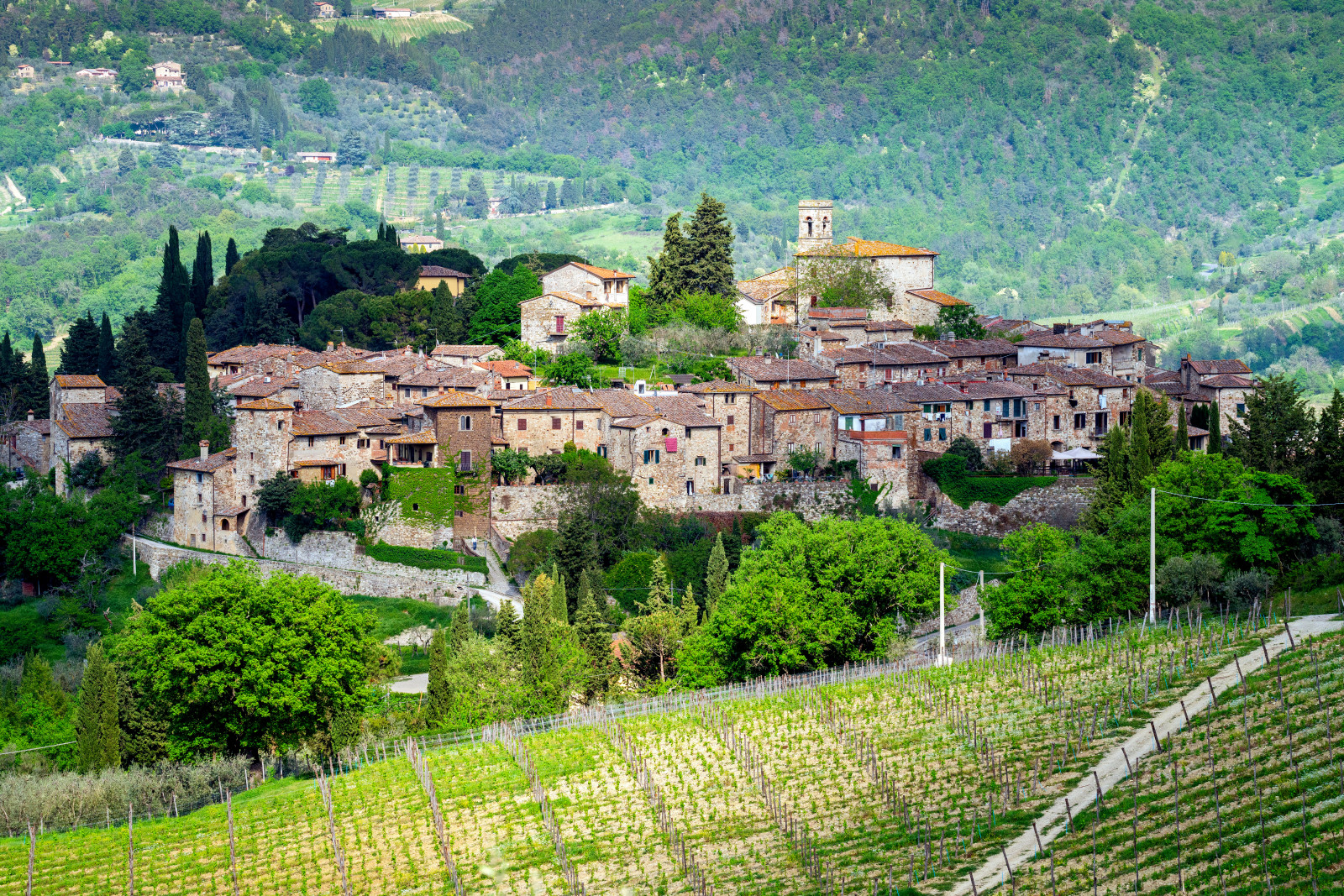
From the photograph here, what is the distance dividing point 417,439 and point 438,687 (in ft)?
55.3

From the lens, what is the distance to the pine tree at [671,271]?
81.8 m

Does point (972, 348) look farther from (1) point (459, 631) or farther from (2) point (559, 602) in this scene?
(1) point (459, 631)

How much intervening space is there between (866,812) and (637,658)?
21639mm

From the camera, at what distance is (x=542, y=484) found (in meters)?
64.5

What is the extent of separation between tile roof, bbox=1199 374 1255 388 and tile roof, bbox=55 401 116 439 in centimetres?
4707

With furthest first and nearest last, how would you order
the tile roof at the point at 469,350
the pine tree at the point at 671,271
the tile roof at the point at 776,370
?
the pine tree at the point at 671,271 → the tile roof at the point at 469,350 → the tile roof at the point at 776,370

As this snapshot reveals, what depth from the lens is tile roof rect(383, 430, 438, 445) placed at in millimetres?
64150

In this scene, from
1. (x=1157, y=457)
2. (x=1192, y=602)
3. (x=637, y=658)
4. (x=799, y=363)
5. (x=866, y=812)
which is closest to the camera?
(x=866, y=812)

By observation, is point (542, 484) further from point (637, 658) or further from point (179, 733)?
point (179, 733)

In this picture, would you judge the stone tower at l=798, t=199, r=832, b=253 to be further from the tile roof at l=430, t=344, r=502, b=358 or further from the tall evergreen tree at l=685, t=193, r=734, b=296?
the tile roof at l=430, t=344, r=502, b=358

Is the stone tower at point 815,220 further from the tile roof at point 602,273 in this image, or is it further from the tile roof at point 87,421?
the tile roof at point 87,421

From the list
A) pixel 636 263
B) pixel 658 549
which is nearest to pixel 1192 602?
pixel 658 549

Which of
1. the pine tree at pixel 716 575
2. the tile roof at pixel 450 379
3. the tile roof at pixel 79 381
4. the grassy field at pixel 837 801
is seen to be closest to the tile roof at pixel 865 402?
the pine tree at pixel 716 575

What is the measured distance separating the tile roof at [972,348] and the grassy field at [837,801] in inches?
1370
